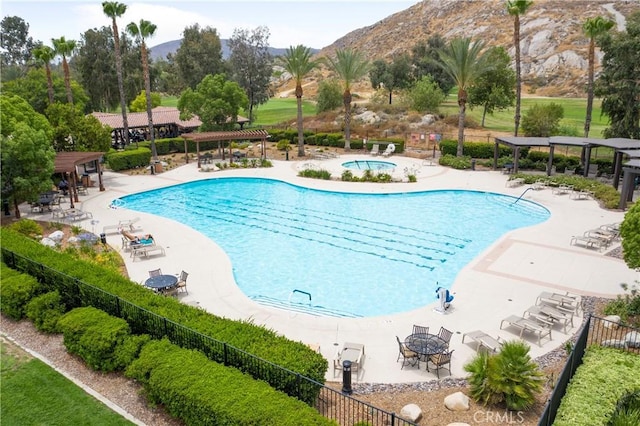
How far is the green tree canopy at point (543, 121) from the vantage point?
42463 mm

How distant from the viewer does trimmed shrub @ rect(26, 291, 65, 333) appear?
12809 mm

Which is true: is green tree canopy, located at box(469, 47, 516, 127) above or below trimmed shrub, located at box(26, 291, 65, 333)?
above

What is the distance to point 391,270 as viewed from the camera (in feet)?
61.4

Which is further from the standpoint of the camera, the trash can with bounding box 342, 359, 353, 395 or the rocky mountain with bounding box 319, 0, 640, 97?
the rocky mountain with bounding box 319, 0, 640, 97

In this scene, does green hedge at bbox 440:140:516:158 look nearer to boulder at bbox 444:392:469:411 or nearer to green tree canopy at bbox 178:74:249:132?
green tree canopy at bbox 178:74:249:132

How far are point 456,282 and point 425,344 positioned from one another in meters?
5.57

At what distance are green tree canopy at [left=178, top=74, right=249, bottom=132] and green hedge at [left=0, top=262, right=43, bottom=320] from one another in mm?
33159

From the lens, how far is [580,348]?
10.8 metres

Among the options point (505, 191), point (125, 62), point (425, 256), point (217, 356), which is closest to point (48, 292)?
point (217, 356)

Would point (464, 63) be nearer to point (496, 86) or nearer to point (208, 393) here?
point (496, 86)

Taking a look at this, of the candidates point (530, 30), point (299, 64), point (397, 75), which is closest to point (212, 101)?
point (299, 64)

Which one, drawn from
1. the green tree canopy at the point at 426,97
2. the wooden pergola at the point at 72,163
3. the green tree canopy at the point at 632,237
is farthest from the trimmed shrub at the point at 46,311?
the green tree canopy at the point at 426,97

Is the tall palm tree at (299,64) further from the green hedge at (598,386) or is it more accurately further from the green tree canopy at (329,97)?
the green hedge at (598,386)

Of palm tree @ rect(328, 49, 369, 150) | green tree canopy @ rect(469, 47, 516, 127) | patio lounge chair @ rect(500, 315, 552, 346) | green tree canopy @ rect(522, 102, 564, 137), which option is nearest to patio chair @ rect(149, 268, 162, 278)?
patio lounge chair @ rect(500, 315, 552, 346)
